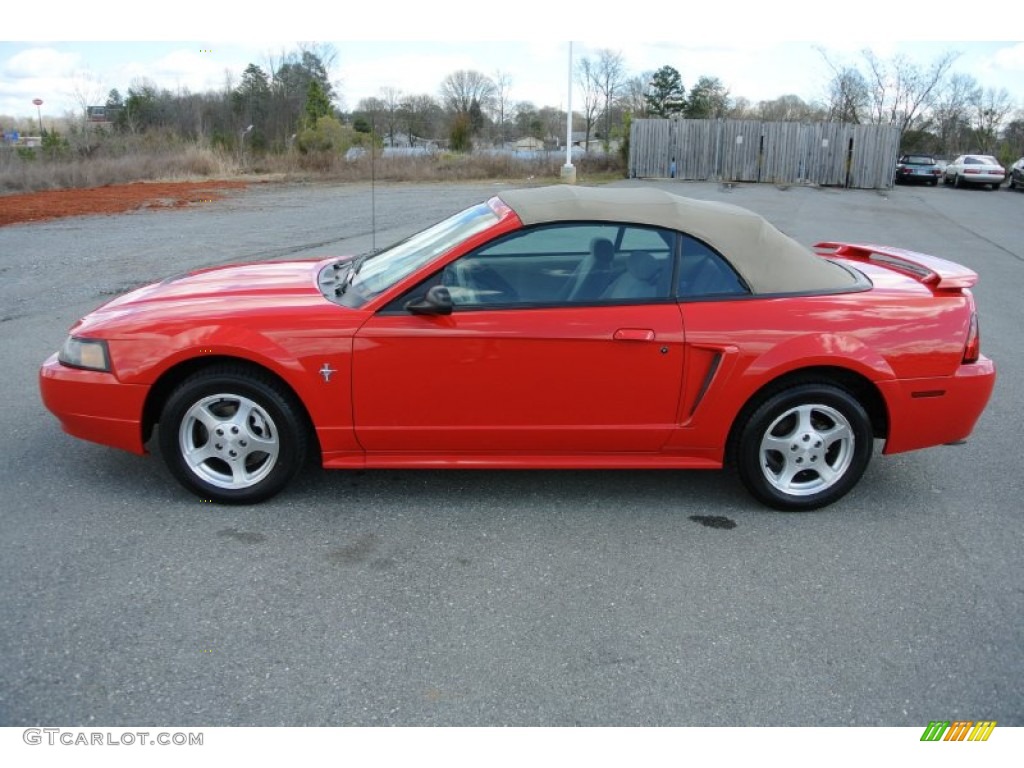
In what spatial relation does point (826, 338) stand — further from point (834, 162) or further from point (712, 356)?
point (834, 162)

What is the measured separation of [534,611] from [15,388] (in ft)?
14.7

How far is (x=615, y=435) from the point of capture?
398 cm

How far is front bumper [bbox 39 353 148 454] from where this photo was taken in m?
3.93

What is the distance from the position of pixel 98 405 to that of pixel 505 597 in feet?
7.26

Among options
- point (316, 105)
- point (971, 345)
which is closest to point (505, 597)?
point (971, 345)

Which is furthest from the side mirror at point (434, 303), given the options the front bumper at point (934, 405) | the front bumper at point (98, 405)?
the front bumper at point (934, 405)

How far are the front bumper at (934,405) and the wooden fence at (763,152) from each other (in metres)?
32.6

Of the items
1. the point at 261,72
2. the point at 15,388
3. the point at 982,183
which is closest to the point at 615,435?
the point at 15,388

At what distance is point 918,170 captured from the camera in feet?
122

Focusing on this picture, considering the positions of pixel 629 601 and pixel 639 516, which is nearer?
pixel 629 601

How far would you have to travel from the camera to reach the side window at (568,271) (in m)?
3.95

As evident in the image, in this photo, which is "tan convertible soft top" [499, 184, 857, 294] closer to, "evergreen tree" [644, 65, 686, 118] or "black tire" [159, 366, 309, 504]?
"black tire" [159, 366, 309, 504]

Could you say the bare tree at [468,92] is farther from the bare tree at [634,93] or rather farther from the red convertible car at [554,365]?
the red convertible car at [554,365]

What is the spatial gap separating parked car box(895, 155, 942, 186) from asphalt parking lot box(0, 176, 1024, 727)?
36621 millimetres
